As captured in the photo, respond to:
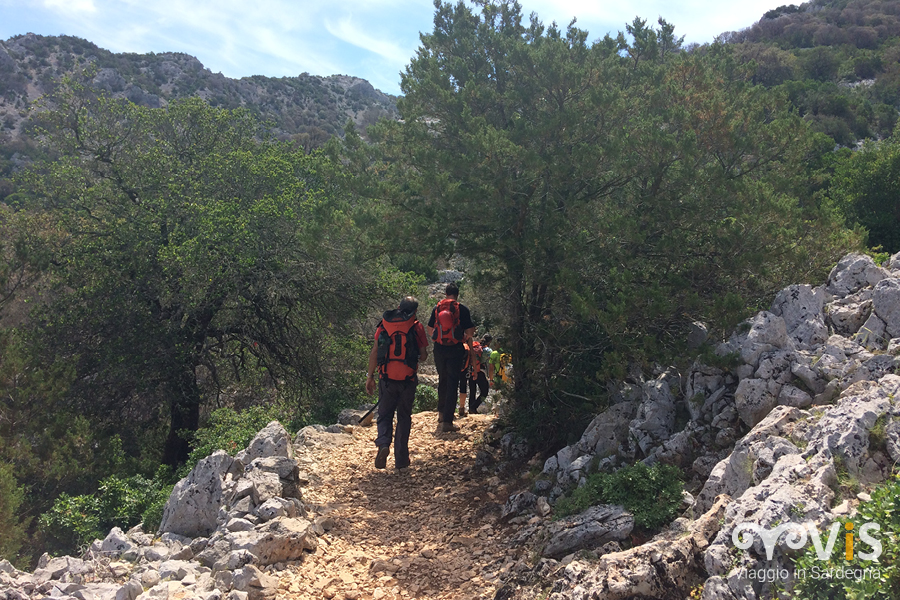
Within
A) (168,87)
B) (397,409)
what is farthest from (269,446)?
(168,87)

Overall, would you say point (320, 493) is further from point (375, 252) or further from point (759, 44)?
point (759, 44)

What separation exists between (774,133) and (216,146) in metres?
10.8

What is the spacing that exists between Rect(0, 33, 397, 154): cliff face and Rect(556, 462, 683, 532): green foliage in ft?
129

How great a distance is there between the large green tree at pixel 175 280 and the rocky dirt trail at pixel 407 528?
348 centimetres

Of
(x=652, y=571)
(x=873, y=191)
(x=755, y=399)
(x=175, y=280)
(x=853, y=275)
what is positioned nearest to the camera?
(x=652, y=571)

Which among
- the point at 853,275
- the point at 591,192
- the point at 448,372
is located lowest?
the point at 448,372

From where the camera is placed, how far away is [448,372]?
788 centimetres

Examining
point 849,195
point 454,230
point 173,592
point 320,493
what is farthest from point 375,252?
point 849,195

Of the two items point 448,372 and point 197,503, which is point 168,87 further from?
point 197,503

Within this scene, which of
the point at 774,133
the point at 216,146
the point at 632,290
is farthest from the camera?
the point at 216,146

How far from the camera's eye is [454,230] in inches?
270

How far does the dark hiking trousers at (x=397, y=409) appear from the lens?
672 centimetres

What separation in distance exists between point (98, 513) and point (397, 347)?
17.2 feet

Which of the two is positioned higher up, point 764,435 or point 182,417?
point 764,435
